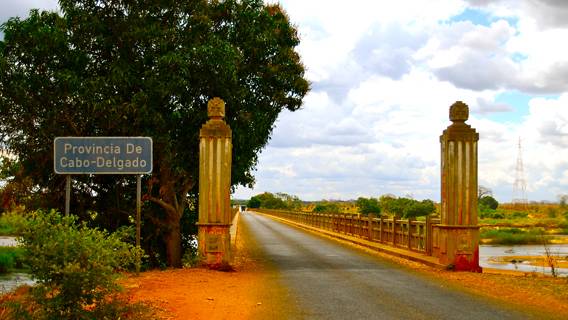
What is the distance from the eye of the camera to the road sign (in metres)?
12.9

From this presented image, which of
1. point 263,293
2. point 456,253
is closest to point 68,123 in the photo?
point 263,293

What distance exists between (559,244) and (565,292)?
39.1 meters

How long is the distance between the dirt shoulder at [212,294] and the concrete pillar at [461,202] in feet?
15.3

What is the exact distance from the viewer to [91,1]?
Answer: 62.2 ft

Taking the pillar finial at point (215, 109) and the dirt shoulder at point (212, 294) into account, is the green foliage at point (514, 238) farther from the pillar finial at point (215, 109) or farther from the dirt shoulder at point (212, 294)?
the pillar finial at point (215, 109)

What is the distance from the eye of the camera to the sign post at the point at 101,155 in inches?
507

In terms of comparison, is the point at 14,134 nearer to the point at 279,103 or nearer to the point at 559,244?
the point at 279,103

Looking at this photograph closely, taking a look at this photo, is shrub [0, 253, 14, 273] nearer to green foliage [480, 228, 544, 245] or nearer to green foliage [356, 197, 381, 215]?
green foliage [480, 228, 544, 245]

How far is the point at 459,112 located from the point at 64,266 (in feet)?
37.7

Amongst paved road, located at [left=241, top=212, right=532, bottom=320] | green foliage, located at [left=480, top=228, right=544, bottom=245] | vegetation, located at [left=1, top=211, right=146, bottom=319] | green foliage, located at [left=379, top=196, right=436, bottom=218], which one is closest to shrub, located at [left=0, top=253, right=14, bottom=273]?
paved road, located at [left=241, top=212, right=532, bottom=320]

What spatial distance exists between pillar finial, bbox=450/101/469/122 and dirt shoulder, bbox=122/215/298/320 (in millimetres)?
6206

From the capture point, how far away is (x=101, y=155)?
1295cm

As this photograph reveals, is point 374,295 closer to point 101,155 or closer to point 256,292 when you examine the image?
point 256,292

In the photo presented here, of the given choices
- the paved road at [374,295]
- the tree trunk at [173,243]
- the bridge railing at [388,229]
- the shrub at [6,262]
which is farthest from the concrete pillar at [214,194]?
the shrub at [6,262]
